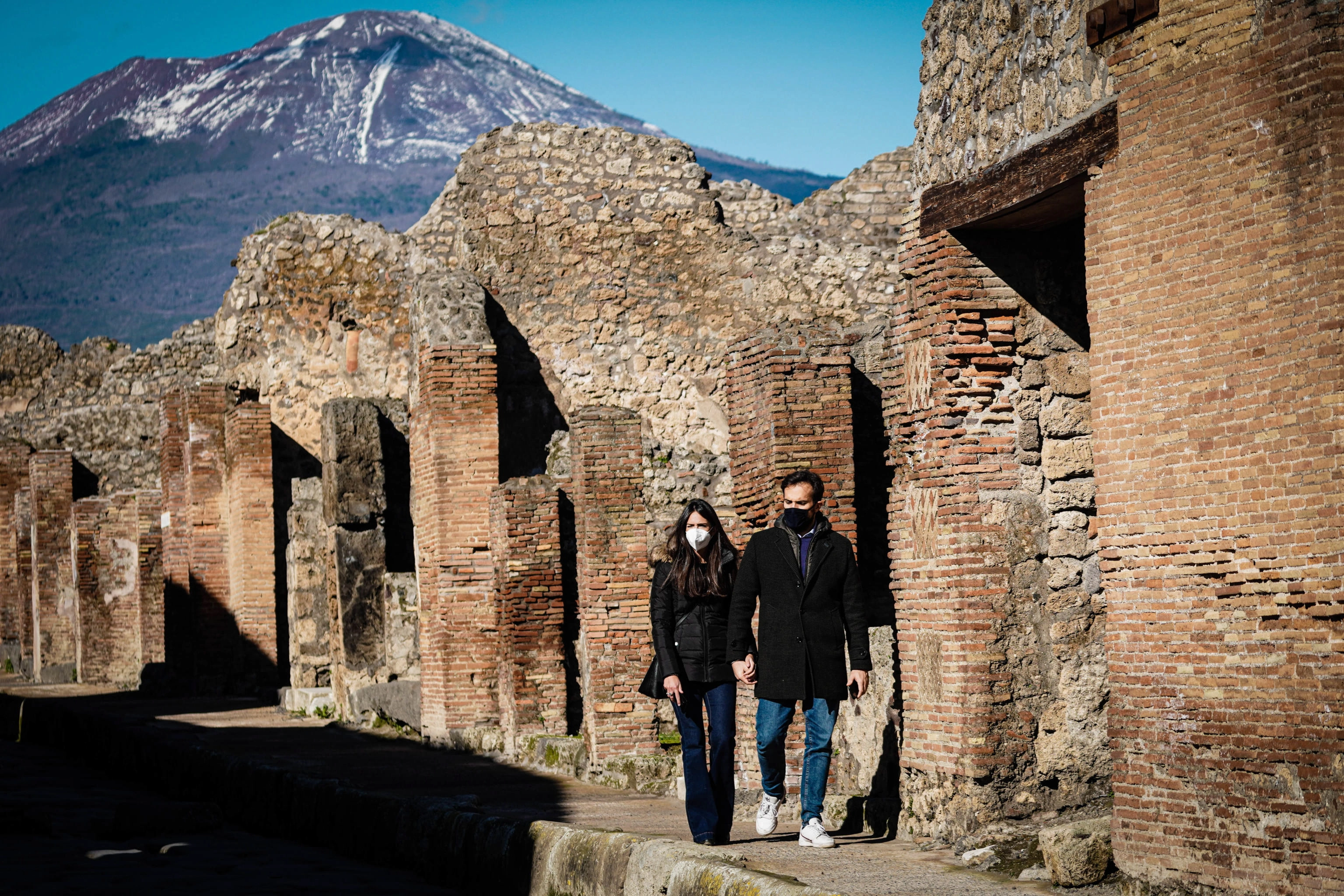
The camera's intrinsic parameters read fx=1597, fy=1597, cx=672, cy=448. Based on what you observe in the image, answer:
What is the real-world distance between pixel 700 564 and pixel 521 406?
9.56 meters

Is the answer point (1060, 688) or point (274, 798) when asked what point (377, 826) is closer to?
point (274, 798)

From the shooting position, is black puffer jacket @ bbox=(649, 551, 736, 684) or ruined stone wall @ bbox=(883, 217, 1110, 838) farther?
ruined stone wall @ bbox=(883, 217, 1110, 838)

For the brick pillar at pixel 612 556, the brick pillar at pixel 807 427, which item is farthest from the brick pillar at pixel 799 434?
the brick pillar at pixel 612 556

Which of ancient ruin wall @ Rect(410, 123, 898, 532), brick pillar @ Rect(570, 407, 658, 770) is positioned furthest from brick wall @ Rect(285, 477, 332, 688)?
brick pillar @ Rect(570, 407, 658, 770)

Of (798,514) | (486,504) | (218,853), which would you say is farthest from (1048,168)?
(486,504)

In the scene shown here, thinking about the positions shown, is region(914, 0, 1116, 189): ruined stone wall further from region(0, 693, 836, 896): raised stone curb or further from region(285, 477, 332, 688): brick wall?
region(285, 477, 332, 688): brick wall

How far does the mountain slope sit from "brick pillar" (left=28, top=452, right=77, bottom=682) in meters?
73.5

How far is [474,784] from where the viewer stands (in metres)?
10.4

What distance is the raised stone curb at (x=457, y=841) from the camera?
5957mm

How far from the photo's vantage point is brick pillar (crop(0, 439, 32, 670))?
26.7m

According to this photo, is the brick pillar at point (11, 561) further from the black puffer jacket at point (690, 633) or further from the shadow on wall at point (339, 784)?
the black puffer jacket at point (690, 633)

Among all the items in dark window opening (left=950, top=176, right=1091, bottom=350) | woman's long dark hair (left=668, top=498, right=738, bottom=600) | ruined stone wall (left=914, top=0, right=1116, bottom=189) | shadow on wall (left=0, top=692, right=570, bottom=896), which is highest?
ruined stone wall (left=914, top=0, right=1116, bottom=189)

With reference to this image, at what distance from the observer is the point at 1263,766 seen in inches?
221

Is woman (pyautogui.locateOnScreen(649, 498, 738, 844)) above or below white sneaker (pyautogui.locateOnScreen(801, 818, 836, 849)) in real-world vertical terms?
above
